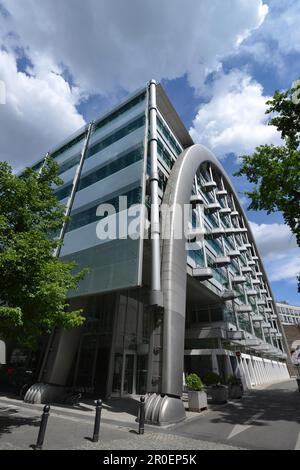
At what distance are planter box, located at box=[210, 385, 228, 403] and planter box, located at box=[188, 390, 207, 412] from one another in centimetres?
286

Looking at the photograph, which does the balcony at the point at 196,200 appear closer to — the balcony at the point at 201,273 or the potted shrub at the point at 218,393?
the balcony at the point at 201,273

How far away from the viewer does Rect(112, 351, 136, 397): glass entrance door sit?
1900 cm

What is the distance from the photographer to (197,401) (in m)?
14.3

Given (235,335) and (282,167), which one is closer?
(282,167)

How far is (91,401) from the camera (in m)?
17.2

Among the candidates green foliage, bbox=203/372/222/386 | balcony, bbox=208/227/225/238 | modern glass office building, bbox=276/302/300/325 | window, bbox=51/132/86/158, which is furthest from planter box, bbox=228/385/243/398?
modern glass office building, bbox=276/302/300/325

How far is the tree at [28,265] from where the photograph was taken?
29.8 ft

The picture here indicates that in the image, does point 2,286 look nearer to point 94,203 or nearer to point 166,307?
point 166,307

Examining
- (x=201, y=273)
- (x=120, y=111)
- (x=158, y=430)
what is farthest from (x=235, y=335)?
(x=120, y=111)

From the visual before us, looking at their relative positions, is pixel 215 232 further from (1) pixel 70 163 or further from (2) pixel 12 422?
(2) pixel 12 422

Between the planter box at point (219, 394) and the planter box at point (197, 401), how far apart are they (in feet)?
9.40

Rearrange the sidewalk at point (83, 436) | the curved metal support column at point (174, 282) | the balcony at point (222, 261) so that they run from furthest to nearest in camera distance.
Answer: the balcony at point (222, 261)
the curved metal support column at point (174, 282)
the sidewalk at point (83, 436)

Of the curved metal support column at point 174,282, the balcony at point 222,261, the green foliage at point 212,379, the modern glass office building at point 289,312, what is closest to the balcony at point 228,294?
the balcony at point 222,261

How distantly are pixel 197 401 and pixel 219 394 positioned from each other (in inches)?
142
